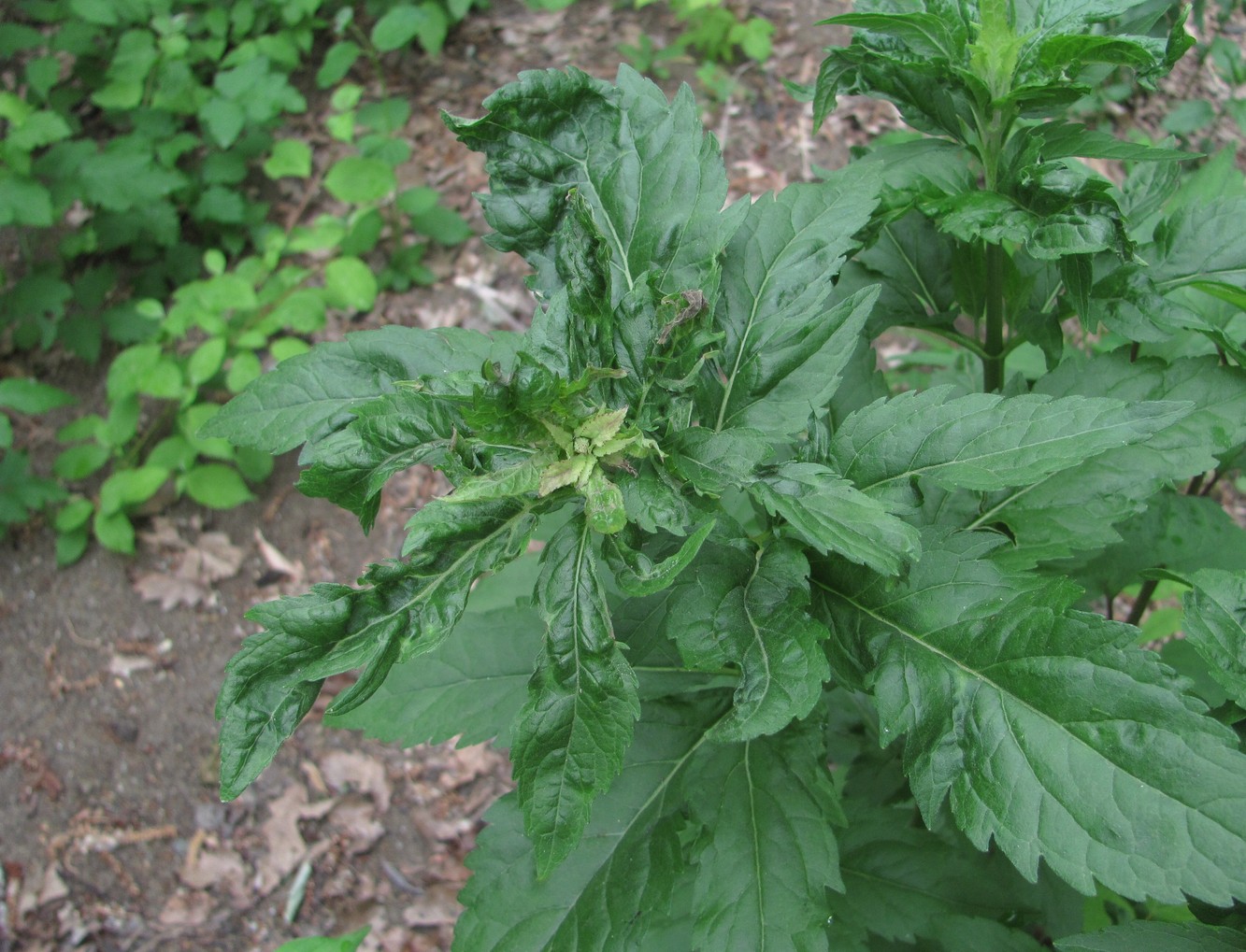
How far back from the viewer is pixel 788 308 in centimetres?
161

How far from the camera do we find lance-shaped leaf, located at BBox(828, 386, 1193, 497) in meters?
1.39

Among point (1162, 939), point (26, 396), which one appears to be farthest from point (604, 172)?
point (26, 396)

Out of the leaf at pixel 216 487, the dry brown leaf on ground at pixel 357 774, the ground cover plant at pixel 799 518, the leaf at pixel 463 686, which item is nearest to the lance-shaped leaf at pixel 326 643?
the ground cover plant at pixel 799 518

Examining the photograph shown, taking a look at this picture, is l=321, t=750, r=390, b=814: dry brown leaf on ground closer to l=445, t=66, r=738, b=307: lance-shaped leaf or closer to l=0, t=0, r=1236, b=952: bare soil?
l=0, t=0, r=1236, b=952: bare soil

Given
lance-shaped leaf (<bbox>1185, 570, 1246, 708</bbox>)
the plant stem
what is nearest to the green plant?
the plant stem

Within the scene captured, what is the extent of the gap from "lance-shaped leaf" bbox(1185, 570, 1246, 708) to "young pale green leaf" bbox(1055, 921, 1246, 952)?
0.38 metres

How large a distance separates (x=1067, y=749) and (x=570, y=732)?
660mm

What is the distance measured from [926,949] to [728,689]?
0.92 m

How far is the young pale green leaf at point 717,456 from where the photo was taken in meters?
1.37

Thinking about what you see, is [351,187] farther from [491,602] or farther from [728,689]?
[728,689]

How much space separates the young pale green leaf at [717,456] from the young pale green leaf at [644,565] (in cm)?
8

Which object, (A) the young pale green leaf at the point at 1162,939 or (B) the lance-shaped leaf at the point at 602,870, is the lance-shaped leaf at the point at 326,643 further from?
(A) the young pale green leaf at the point at 1162,939

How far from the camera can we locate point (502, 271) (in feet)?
16.3

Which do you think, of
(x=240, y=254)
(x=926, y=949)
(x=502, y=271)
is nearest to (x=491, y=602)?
(x=926, y=949)
